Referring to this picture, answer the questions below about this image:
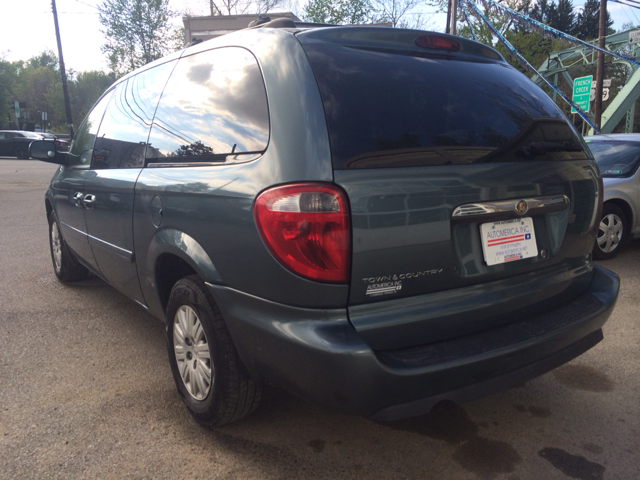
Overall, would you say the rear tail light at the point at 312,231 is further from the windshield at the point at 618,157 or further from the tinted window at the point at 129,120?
the windshield at the point at 618,157

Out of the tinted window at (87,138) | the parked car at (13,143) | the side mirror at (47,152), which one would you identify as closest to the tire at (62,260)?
the side mirror at (47,152)

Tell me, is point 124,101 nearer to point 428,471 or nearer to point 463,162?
point 463,162

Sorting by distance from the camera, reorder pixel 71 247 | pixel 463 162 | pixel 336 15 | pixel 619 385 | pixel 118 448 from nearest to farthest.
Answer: pixel 463 162 < pixel 118 448 < pixel 619 385 < pixel 71 247 < pixel 336 15

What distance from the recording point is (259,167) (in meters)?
1.98

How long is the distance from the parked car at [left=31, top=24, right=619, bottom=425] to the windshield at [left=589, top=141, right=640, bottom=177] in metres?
4.06

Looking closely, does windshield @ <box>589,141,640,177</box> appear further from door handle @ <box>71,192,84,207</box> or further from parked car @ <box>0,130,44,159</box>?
parked car @ <box>0,130,44,159</box>

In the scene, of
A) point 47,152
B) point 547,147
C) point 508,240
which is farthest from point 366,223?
point 47,152

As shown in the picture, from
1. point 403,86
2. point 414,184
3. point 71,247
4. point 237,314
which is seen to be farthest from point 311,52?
point 71,247

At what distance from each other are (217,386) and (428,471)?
3.18ft

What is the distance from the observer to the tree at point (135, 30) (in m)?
42.8

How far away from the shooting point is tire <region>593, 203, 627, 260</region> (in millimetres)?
5723

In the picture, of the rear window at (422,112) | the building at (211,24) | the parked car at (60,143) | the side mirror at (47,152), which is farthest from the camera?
the building at (211,24)

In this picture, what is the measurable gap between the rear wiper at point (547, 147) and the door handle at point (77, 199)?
9.71 ft

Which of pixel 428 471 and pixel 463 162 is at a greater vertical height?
pixel 463 162
